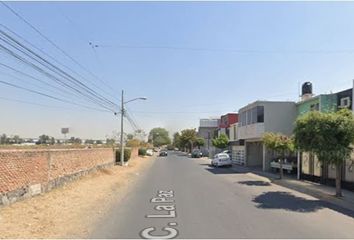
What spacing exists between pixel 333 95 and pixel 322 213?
15.9 m

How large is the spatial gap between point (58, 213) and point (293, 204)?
8505 millimetres

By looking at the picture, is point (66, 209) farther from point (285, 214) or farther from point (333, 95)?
point (333, 95)

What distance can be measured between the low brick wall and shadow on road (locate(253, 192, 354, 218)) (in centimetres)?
851

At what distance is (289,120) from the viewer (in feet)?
131

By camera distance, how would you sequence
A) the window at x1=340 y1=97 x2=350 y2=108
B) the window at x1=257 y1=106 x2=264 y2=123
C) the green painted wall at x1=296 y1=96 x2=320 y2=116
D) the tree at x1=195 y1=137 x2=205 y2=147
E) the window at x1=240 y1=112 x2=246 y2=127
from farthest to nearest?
the tree at x1=195 y1=137 x2=205 y2=147 → the window at x1=240 y1=112 x2=246 y2=127 → the window at x1=257 y1=106 x2=264 y2=123 → the green painted wall at x1=296 y1=96 x2=320 y2=116 → the window at x1=340 y1=97 x2=350 y2=108

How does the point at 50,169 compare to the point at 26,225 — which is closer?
the point at 26,225

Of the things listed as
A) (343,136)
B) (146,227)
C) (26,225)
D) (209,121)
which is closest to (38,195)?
(26,225)

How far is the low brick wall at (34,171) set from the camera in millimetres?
14914

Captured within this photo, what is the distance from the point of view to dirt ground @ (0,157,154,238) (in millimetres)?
11126

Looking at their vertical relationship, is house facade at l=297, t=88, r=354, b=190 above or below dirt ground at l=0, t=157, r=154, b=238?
above

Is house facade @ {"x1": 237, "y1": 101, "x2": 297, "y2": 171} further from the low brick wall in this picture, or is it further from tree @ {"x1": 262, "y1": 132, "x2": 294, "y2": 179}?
the low brick wall

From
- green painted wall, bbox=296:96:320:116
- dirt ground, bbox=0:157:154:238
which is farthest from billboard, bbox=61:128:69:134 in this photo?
dirt ground, bbox=0:157:154:238

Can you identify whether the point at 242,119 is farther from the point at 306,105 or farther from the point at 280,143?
the point at 280,143

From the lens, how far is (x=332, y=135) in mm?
18703
